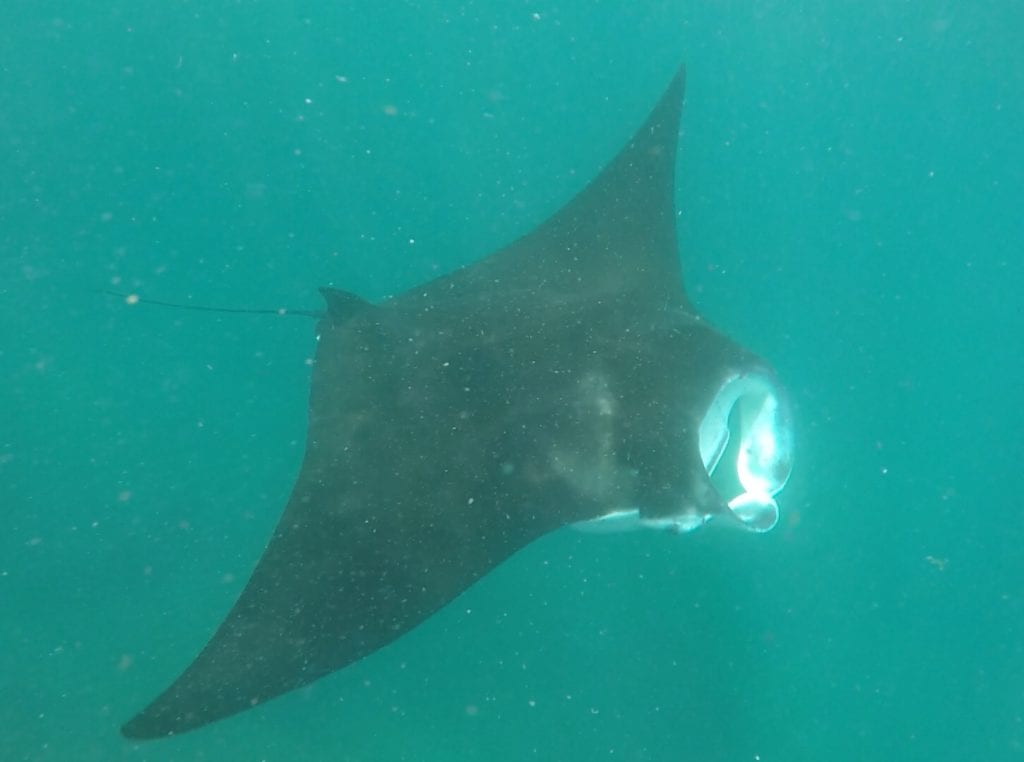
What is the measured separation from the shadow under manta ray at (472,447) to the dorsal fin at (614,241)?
27 mm

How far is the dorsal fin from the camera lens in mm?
4367

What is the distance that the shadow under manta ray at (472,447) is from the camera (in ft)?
8.99

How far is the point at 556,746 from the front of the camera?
526 cm

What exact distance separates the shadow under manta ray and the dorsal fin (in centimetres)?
3

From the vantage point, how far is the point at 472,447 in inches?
130

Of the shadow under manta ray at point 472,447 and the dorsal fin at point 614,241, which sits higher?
the dorsal fin at point 614,241

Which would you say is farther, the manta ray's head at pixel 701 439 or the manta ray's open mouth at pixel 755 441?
the manta ray's open mouth at pixel 755 441

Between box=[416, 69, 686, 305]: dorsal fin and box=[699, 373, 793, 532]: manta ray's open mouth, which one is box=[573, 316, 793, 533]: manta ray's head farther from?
box=[416, 69, 686, 305]: dorsal fin

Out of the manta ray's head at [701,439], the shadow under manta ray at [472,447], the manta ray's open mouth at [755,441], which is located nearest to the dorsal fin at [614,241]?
the shadow under manta ray at [472,447]

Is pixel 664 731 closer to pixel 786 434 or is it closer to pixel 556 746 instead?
pixel 556 746

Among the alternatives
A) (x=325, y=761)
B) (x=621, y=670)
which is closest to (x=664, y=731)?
(x=621, y=670)

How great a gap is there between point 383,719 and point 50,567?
2.90 metres

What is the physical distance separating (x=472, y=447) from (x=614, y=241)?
2010 mm

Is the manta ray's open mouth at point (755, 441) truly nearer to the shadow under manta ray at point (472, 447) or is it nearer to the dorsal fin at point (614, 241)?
the shadow under manta ray at point (472, 447)
